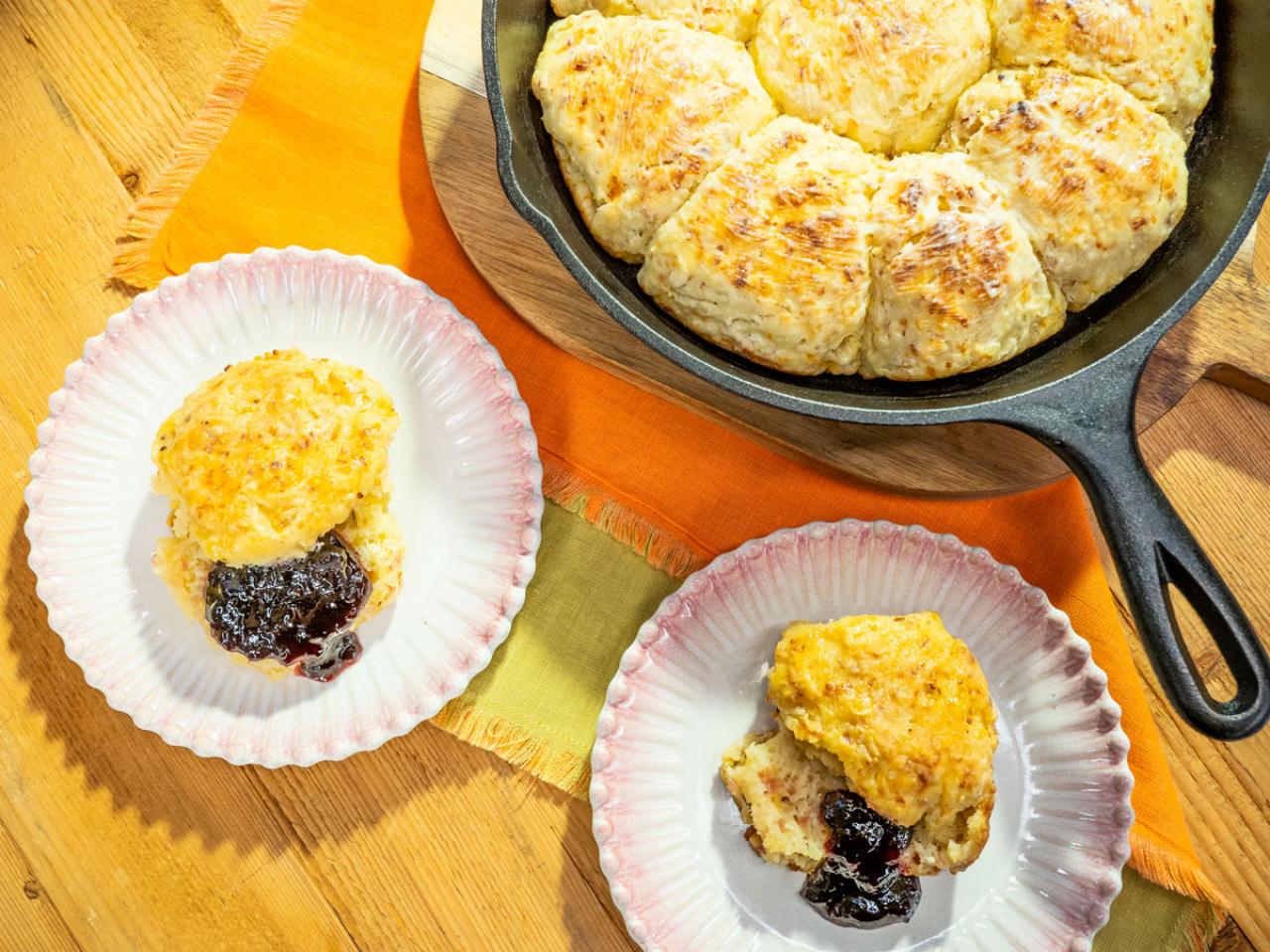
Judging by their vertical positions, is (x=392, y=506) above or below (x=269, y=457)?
below

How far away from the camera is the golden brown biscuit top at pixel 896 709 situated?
234cm

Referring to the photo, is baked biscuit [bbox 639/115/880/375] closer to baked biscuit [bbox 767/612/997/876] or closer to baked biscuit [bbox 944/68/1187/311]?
baked biscuit [bbox 944/68/1187/311]

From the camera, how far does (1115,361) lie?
6.58ft

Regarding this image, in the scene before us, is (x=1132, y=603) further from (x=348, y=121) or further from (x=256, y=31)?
(x=256, y=31)

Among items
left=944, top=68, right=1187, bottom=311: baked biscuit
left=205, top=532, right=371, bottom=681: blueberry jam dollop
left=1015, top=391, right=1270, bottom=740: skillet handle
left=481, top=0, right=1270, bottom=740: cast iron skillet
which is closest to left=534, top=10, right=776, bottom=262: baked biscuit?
left=481, top=0, right=1270, bottom=740: cast iron skillet

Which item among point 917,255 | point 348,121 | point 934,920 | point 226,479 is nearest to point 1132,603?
point 917,255

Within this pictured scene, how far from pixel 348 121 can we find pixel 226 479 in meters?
1.11

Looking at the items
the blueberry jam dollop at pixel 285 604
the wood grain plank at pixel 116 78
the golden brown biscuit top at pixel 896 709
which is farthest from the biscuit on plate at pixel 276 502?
the golden brown biscuit top at pixel 896 709

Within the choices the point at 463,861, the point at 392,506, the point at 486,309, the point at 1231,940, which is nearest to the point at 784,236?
the point at 486,309

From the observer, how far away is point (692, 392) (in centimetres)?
261

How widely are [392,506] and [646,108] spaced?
4.09ft

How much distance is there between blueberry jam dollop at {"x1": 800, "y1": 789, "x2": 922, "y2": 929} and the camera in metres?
2.37

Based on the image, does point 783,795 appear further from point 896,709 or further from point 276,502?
point 276,502

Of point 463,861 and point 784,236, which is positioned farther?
point 463,861
